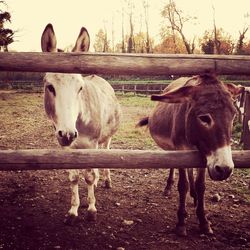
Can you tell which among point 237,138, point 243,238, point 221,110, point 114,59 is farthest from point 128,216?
point 237,138

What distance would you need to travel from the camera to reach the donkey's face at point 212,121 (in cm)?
275

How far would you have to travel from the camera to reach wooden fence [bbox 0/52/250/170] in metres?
2.61

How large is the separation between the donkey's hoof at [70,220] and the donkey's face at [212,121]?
1.99 metres

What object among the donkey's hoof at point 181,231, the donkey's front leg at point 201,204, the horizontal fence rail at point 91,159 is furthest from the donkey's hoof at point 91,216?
the horizontal fence rail at point 91,159

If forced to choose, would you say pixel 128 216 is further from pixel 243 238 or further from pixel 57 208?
pixel 243 238

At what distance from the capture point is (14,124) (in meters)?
11.6

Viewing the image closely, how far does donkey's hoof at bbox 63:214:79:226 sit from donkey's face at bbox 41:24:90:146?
4.38 ft

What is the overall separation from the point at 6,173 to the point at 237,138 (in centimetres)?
603

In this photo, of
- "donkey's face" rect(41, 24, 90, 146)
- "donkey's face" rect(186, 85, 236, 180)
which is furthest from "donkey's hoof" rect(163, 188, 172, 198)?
"donkey's face" rect(41, 24, 90, 146)

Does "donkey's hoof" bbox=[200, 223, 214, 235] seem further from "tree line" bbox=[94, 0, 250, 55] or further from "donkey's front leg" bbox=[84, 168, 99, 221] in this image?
"tree line" bbox=[94, 0, 250, 55]

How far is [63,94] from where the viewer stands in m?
3.21

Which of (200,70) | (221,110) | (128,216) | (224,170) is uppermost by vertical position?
(200,70)

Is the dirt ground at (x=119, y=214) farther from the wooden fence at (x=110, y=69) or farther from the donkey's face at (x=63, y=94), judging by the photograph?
the donkey's face at (x=63, y=94)

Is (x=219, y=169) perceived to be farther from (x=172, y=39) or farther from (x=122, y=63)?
(x=172, y=39)
